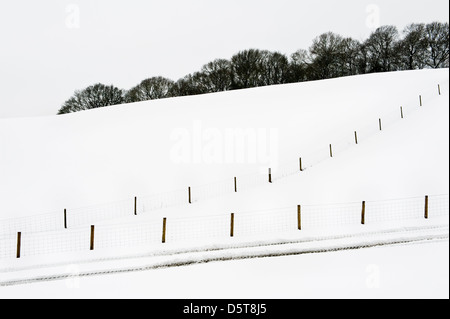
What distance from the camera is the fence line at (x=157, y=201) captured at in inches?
599

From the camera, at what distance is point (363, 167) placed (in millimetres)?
17547

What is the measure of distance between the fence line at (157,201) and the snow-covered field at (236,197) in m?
0.11

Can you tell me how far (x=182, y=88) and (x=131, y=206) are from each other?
5848cm

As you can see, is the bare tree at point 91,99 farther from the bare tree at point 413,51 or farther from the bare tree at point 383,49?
the bare tree at point 413,51

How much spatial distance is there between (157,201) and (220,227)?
6.41 meters

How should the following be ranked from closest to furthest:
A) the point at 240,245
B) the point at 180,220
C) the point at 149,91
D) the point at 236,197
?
the point at 240,245
the point at 180,220
the point at 236,197
the point at 149,91

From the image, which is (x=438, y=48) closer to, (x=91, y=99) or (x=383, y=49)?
(x=383, y=49)

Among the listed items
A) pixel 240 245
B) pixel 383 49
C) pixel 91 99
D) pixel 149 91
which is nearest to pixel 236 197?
pixel 240 245

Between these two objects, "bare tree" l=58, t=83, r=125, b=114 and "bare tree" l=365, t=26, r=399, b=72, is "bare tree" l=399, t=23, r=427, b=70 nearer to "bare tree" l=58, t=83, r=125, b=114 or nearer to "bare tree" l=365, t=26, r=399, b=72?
"bare tree" l=365, t=26, r=399, b=72

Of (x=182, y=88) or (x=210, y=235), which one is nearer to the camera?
(x=210, y=235)

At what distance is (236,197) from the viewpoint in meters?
16.1

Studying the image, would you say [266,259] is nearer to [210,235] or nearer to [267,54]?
[210,235]
